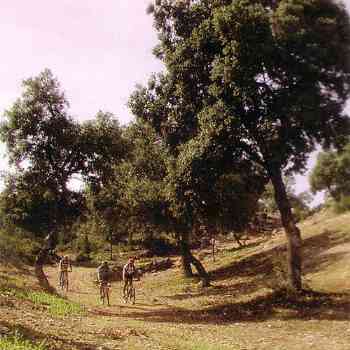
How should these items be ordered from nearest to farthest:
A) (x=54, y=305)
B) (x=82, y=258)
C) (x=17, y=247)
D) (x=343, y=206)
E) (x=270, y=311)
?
(x=270, y=311), (x=54, y=305), (x=343, y=206), (x=17, y=247), (x=82, y=258)

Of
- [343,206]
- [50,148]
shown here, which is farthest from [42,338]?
[343,206]

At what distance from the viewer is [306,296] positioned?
23.3 m

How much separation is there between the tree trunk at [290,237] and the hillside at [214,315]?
899 mm

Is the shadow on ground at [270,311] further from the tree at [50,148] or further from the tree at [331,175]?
the tree at [331,175]

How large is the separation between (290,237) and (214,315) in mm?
5391

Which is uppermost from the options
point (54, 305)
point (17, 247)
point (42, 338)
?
point (17, 247)

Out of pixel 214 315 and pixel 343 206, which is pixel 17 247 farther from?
pixel 214 315

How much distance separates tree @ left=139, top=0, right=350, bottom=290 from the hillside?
9.03ft

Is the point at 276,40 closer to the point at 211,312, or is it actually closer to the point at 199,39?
the point at 199,39

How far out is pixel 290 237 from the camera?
23797 millimetres

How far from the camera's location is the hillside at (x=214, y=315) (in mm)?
15672

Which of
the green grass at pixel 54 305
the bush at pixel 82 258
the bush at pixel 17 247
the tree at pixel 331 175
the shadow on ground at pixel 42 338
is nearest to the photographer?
the shadow on ground at pixel 42 338

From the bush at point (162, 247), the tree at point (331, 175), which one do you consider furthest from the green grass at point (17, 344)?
the tree at point (331, 175)

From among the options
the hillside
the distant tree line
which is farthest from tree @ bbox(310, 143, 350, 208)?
the distant tree line
